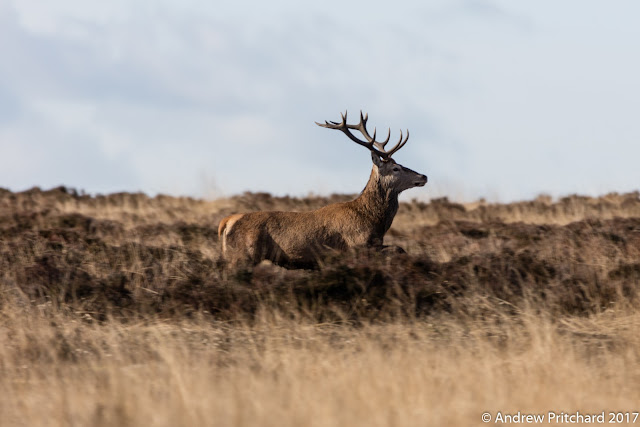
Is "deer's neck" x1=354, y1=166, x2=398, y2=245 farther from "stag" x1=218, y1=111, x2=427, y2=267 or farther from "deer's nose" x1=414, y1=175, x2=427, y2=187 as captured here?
"deer's nose" x1=414, y1=175, x2=427, y2=187

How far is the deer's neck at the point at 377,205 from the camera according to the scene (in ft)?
34.6

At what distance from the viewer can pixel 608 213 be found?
739 inches

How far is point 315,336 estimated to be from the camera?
749 cm

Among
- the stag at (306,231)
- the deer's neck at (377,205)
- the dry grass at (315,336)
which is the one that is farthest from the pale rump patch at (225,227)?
the deer's neck at (377,205)

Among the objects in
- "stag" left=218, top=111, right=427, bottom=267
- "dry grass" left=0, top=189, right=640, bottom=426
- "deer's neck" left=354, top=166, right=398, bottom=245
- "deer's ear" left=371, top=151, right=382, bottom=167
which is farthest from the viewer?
"deer's ear" left=371, top=151, right=382, bottom=167

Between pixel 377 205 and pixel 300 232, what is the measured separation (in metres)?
1.24

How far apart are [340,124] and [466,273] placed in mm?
3426

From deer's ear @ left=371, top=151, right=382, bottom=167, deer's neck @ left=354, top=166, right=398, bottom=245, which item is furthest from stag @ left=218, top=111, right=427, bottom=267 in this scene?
deer's ear @ left=371, top=151, right=382, bottom=167

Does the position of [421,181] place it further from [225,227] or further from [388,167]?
[225,227]

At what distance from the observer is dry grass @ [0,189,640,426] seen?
527 centimetres

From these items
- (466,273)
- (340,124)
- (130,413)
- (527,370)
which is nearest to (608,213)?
(340,124)

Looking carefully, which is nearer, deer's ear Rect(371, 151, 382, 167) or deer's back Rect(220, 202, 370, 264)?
deer's back Rect(220, 202, 370, 264)

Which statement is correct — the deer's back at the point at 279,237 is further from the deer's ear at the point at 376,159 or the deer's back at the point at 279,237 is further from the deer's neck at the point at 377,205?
the deer's ear at the point at 376,159

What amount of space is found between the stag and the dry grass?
52 cm
